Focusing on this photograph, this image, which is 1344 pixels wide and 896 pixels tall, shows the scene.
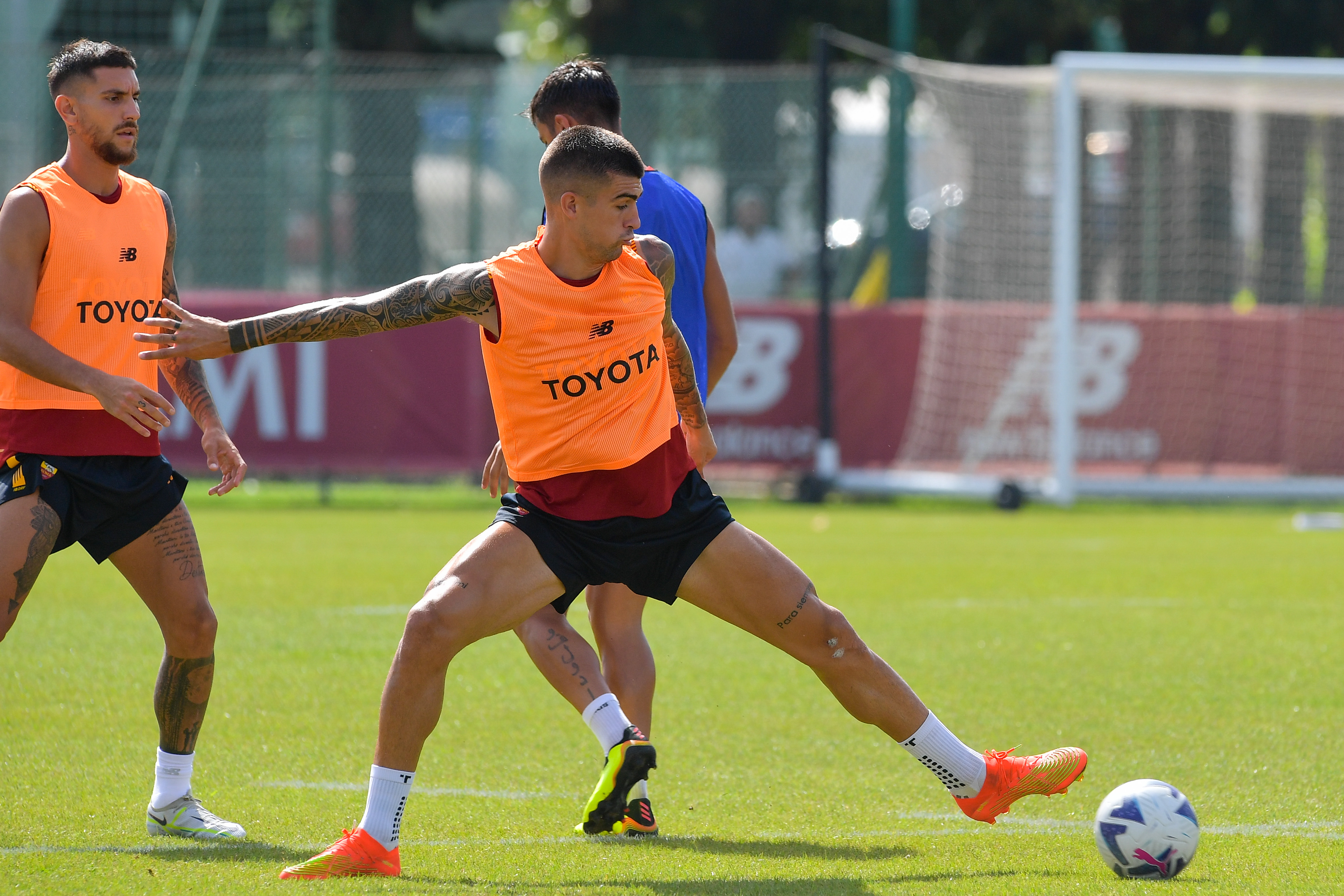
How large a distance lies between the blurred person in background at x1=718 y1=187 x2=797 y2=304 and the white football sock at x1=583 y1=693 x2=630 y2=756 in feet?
42.1

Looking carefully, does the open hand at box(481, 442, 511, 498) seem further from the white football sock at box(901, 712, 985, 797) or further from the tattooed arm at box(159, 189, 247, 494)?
the white football sock at box(901, 712, 985, 797)

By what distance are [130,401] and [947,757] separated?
2513 mm

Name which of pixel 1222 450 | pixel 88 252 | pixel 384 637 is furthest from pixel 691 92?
pixel 88 252

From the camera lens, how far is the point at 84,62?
5043mm

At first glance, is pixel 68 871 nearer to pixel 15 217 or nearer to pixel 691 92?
pixel 15 217

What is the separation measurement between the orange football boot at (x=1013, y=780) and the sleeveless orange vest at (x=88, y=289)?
2.72 meters

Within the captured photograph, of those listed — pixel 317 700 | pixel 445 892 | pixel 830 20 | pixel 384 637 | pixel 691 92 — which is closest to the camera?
pixel 445 892

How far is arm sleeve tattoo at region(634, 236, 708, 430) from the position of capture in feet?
16.0

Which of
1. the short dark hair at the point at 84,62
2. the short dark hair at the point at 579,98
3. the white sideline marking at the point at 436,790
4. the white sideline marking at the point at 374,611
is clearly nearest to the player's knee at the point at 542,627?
the white sideline marking at the point at 436,790

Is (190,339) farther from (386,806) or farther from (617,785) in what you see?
(617,785)

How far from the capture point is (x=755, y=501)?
16875 mm

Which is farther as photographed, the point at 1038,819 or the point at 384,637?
the point at 384,637

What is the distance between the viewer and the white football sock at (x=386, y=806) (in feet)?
14.8

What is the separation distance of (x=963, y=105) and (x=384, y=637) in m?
10.9
